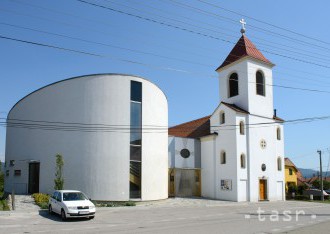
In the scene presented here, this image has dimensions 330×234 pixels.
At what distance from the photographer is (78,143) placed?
27859mm

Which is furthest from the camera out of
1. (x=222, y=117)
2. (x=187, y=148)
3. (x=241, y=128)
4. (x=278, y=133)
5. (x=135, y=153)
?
(x=278, y=133)

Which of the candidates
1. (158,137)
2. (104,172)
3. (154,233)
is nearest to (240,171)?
(158,137)

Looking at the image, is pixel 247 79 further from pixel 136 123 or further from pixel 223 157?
pixel 136 123

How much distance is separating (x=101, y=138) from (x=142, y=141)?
323cm

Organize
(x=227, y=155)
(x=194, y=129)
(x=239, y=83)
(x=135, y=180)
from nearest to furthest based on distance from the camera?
(x=135, y=180) < (x=227, y=155) < (x=239, y=83) < (x=194, y=129)

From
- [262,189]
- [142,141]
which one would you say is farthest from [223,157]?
[142,141]

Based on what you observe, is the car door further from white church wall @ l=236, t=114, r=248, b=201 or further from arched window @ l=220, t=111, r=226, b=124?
arched window @ l=220, t=111, r=226, b=124

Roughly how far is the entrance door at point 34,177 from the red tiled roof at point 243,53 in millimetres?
20433

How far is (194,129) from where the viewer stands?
40.6 m

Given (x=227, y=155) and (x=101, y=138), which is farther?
(x=227, y=155)

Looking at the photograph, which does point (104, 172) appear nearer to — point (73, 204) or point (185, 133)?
point (73, 204)

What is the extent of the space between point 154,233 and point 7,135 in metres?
28.0

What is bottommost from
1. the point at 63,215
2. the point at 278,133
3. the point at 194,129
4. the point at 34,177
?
the point at 63,215

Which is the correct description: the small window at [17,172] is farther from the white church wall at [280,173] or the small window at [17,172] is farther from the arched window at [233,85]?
the white church wall at [280,173]
